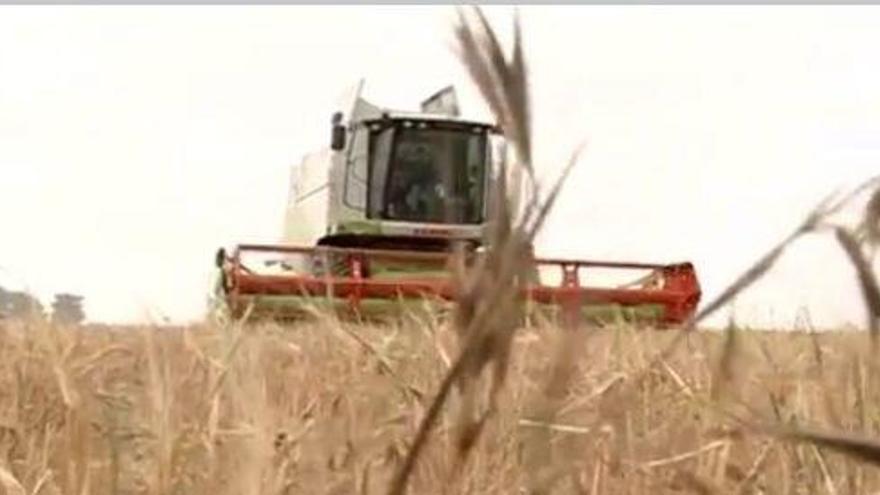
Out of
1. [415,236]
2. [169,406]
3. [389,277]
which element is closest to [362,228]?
[415,236]

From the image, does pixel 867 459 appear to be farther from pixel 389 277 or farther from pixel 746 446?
pixel 389 277

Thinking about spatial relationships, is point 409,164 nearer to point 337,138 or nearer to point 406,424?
point 337,138

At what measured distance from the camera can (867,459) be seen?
461mm

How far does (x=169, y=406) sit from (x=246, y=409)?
158mm

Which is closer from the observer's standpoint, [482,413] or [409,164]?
[482,413]

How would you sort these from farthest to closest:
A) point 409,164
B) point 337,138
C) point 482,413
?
point 409,164 → point 337,138 → point 482,413

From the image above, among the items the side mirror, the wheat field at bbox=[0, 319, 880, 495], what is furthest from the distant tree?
the side mirror

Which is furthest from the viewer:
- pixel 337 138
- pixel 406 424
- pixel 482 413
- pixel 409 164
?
pixel 409 164

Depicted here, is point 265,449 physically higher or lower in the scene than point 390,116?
lower

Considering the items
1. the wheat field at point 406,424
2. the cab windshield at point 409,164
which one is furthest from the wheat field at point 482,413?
the cab windshield at point 409,164

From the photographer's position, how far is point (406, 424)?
128 cm

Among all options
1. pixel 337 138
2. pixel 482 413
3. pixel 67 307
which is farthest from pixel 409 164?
pixel 482 413

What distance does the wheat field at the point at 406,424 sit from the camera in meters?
0.76

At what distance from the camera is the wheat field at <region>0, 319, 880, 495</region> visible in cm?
76
